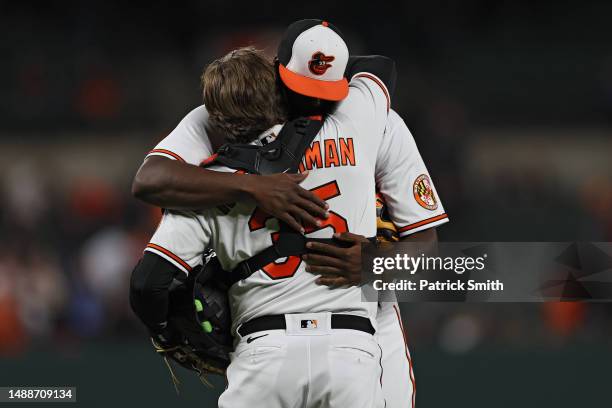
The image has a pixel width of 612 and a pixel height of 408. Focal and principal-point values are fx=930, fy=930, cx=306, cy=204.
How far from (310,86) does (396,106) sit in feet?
25.6

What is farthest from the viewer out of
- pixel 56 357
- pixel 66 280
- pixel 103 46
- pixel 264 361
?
pixel 103 46

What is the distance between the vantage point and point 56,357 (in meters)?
5.78

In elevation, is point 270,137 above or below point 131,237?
above

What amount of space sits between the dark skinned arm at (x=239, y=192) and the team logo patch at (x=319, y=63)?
0.99 feet

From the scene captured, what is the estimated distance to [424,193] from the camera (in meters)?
2.89

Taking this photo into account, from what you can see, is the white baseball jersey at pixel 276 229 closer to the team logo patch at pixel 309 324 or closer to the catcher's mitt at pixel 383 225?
the team logo patch at pixel 309 324

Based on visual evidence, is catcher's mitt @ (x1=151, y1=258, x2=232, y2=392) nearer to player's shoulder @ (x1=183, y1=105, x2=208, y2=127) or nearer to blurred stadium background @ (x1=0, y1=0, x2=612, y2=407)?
player's shoulder @ (x1=183, y1=105, x2=208, y2=127)

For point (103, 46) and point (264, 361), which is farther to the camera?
point (103, 46)

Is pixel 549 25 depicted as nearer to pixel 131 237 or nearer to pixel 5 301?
pixel 131 237

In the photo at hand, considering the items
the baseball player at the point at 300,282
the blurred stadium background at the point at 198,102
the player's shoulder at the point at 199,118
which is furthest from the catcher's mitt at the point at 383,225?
the blurred stadium background at the point at 198,102

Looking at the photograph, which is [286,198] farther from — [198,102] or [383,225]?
[198,102]

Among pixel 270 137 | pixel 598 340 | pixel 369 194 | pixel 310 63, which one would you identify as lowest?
pixel 598 340

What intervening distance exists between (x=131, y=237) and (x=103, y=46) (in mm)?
4131

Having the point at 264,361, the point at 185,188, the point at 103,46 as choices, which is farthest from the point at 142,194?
the point at 103,46
